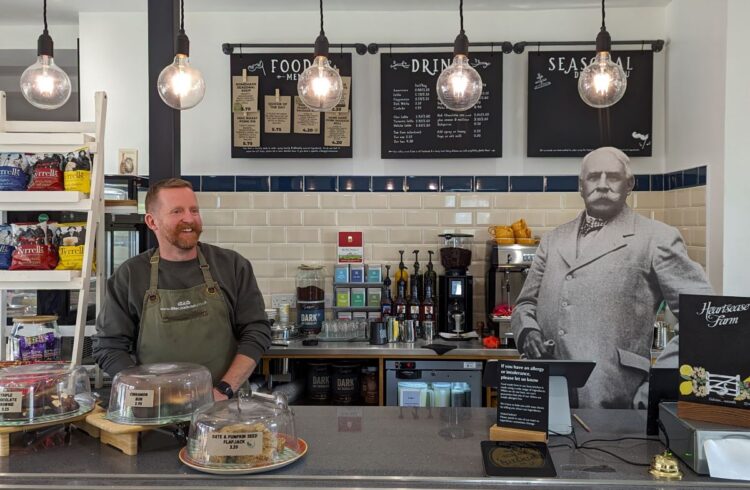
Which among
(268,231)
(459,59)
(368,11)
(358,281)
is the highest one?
(368,11)

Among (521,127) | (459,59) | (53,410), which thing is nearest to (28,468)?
(53,410)

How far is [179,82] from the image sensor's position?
2.85 meters

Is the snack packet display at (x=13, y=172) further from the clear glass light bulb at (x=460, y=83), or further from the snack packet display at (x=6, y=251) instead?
the clear glass light bulb at (x=460, y=83)

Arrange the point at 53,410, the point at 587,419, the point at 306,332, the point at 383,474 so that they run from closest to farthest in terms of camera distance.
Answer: the point at 383,474, the point at 53,410, the point at 587,419, the point at 306,332

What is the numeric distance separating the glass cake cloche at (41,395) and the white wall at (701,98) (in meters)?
3.54

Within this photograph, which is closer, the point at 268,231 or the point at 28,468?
the point at 28,468

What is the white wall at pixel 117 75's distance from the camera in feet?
16.1

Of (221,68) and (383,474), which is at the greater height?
(221,68)

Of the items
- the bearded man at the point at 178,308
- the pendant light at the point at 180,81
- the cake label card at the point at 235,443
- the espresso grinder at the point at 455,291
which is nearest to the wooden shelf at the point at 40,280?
the bearded man at the point at 178,308

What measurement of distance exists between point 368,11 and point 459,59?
91.9 inches

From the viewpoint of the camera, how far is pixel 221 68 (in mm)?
4930

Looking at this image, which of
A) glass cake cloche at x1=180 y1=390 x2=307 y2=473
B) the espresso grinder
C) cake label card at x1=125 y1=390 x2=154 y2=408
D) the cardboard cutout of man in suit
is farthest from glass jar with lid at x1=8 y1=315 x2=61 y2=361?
the espresso grinder

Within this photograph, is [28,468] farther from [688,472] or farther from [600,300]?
[600,300]

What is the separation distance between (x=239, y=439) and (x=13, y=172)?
7.12 ft
